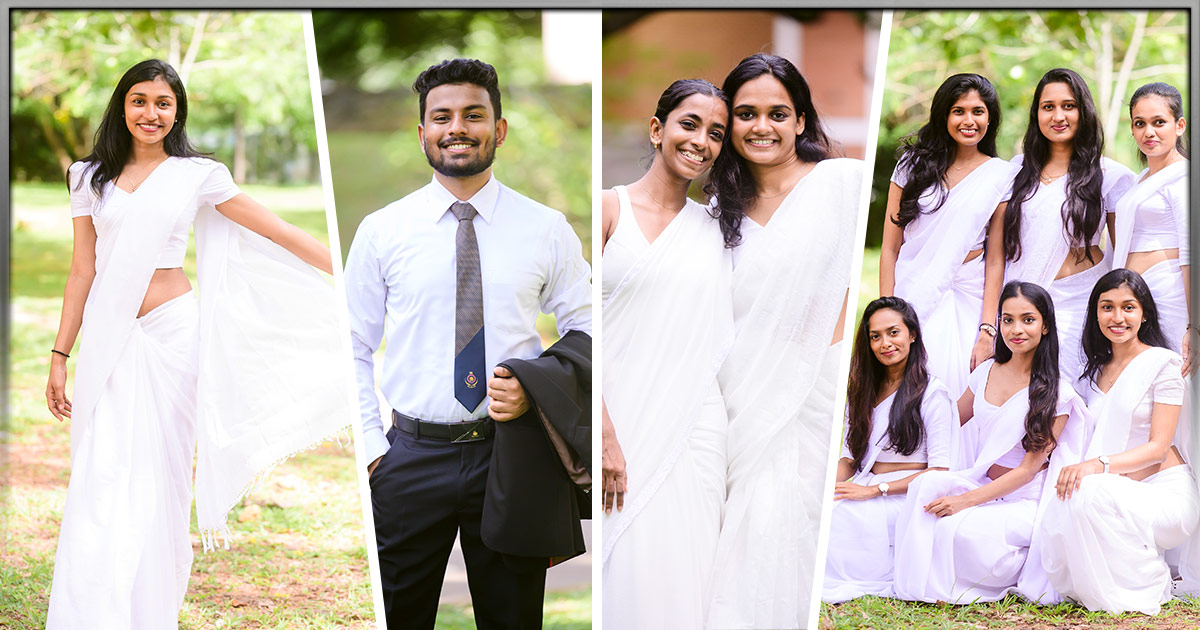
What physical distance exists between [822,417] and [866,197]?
743mm

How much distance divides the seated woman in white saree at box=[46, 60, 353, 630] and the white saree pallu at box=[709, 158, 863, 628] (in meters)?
1.35

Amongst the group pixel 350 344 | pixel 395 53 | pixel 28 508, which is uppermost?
pixel 395 53

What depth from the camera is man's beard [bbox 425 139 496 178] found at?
3.44m

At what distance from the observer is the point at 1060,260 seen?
370 cm

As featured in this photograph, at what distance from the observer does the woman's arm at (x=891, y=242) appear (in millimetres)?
3754

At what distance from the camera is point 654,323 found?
3.48 m

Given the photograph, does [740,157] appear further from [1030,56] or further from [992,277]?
[1030,56]

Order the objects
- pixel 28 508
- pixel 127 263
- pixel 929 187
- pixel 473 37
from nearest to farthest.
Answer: pixel 127 263 → pixel 929 187 → pixel 28 508 → pixel 473 37

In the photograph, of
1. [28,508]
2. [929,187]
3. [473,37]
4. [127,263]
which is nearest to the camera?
[127,263]

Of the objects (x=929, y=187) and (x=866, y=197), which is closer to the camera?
(x=866, y=197)

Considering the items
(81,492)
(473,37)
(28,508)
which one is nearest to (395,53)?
(473,37)

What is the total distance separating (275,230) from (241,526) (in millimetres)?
1374

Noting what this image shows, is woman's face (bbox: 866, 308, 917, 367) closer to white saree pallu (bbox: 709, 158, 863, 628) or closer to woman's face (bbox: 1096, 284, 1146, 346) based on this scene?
white saree pallu (bbox: 709, 158, 863, 628)

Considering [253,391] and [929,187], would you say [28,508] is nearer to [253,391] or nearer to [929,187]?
[253,391]
